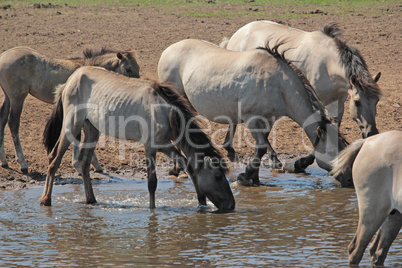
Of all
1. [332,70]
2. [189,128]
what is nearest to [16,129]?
[189,128]

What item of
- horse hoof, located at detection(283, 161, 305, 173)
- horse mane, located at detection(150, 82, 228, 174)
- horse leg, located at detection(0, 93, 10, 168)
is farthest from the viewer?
horse hoof, located at detection(283, 161, 305, 173)

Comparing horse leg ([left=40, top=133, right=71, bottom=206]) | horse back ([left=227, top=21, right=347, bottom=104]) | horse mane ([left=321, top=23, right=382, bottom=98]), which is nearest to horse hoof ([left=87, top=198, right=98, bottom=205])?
horse leg ([left=40, top=133, right=71, bottom=206])

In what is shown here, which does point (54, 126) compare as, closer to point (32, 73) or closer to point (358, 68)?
point (32, 73)

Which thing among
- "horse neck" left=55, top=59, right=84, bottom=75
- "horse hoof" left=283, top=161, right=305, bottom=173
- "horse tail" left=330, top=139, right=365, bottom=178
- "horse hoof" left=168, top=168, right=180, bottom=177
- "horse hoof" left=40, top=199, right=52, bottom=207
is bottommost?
"horse hoof" left=168, top=168, right=180, bottom=177

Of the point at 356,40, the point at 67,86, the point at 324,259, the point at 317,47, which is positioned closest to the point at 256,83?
the point at 317,47

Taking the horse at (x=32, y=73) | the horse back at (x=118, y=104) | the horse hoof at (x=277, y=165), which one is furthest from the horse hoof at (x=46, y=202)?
the horse hoof at (x=277, y=165)

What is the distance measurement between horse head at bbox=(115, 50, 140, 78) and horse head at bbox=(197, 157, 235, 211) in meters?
2.94

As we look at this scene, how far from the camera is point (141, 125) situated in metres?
7.59

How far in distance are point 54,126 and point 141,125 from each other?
139 centimetres

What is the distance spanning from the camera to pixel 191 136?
294 inches

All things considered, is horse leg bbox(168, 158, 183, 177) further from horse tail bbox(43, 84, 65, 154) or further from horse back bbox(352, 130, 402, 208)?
horse back bbox(352, 130, 402, 208)

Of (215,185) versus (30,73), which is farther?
(30,73)

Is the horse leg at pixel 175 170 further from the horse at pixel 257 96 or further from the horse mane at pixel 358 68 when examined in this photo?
the horse mane at pixel 358 68

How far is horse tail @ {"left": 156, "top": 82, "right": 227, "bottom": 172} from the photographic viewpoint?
744 centimetres
